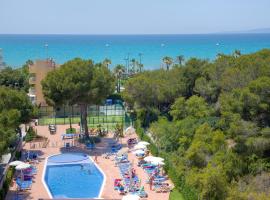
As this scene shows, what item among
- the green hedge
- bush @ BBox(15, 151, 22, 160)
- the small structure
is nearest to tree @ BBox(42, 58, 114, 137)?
the small structure

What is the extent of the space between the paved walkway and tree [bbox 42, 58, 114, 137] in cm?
349

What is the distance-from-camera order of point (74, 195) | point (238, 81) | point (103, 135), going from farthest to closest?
1. point (103, 135)
2. point (238, 81)
3. point (74, 195)

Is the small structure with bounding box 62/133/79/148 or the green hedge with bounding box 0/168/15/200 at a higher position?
the green hedge with bounding box 0/168/15/200

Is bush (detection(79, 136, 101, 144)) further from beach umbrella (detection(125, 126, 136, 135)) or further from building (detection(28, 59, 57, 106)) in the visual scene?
building (detection(28, 59, 57, 106))

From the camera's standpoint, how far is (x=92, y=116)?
139ft

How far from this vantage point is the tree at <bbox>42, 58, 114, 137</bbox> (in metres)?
31.3

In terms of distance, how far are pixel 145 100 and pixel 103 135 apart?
4733 mm

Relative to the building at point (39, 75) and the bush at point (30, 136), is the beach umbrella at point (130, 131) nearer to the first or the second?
the bush at point (30, 136)

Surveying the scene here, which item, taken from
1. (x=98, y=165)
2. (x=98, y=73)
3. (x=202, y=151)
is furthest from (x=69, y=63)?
(x=202, y=151)

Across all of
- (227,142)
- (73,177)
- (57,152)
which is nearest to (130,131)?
(57,152)

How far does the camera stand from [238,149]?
21234mm

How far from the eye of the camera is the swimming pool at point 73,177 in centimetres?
2362

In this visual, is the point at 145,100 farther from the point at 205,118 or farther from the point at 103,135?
the point at 205,118

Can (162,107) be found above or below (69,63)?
below
